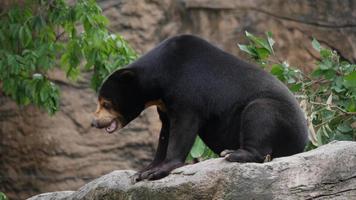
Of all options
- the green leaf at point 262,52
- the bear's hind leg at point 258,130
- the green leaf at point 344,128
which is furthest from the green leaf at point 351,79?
the green leaf at point 262,52

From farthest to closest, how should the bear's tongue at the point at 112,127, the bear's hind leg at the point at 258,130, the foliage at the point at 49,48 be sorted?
1. the foliage at the point at 49,48
2. the bear's tongue at the point at 112,127
3. the bear's hind leg at the point at 258,130

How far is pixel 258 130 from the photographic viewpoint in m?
5.73

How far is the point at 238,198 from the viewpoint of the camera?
197 inches

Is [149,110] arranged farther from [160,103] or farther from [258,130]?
[258,130]

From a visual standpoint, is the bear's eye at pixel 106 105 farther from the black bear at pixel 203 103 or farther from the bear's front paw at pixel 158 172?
the bear's front paw at pixel 158 172

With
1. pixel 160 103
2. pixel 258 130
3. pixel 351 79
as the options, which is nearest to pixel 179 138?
pixel 160 103

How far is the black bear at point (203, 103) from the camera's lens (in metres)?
5.81

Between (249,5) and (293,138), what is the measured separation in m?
5.50

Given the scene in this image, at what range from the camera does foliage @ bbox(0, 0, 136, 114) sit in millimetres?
8250

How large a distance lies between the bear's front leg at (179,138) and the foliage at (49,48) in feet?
7.08

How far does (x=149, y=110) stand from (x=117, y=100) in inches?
181

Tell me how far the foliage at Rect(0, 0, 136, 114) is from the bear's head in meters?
1.61

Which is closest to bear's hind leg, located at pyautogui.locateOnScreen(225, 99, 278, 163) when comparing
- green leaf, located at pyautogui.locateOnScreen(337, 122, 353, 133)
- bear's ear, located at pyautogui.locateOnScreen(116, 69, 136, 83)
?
bear's ear, located at pyautogui.locateOnScreen(116, 69, 136, 83)

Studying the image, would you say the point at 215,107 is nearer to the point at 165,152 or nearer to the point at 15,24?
the point at 165,152
